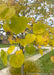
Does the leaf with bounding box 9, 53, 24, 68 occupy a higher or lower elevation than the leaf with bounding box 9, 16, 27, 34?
lower

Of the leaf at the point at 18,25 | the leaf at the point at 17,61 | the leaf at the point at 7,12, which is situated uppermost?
the leaf at the point at 7,12

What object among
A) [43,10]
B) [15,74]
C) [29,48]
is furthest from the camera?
[15,74]

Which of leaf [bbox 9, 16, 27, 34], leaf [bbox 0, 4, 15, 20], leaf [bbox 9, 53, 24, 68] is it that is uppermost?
leaf [bbox 0, 4, 15, 20]

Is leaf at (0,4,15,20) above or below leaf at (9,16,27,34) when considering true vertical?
above

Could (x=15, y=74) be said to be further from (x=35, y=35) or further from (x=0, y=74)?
(x=35, y=35)

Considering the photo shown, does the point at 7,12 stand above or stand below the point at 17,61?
above

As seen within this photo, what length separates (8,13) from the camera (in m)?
0.19

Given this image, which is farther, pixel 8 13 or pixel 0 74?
pixel 0 74

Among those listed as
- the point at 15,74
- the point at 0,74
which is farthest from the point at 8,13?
the point at 0,74

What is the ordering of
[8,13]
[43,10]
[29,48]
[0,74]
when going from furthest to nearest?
[0,74] → [43,10] → [29,48] → [8,13]

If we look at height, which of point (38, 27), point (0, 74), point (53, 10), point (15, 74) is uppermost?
point (38, 27)

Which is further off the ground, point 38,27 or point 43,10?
point 38,27

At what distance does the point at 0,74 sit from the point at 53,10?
5.87ft

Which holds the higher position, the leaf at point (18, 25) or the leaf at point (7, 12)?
the leaf at point (7, 12)
